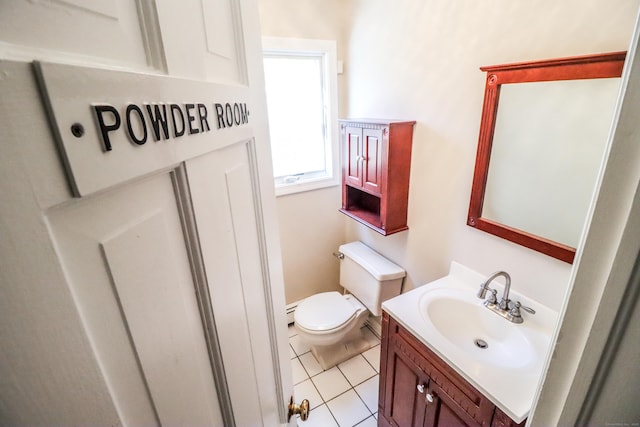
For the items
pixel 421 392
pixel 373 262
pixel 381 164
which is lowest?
pixel 421 392

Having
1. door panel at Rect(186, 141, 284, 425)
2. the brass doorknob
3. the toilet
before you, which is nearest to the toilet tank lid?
the toilet

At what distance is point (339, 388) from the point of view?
1842mm

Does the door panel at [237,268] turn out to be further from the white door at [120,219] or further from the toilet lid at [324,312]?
the toilet lid at [324,312]

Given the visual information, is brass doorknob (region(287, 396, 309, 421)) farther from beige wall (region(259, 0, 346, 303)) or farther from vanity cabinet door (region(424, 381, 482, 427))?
beige wall (region(259, 0, 346, 303))

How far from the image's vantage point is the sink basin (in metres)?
1.12

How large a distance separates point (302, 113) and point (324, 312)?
4.58 feet

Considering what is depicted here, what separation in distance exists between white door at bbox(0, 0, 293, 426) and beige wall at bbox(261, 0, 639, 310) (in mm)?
1088

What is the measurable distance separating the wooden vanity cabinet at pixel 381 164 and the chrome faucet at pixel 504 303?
1.89ft

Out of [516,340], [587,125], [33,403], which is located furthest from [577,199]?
[33,403]

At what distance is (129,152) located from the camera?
257 millimetres

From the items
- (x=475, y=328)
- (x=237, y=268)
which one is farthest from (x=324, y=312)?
(x=237, y=268)

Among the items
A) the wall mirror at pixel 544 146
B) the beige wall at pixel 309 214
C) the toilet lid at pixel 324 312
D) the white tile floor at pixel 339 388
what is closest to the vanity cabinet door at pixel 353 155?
the beige wall at pixel 309 214

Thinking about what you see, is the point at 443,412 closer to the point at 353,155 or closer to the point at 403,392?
the point at 403,392

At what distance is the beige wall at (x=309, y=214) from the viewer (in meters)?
1.73
